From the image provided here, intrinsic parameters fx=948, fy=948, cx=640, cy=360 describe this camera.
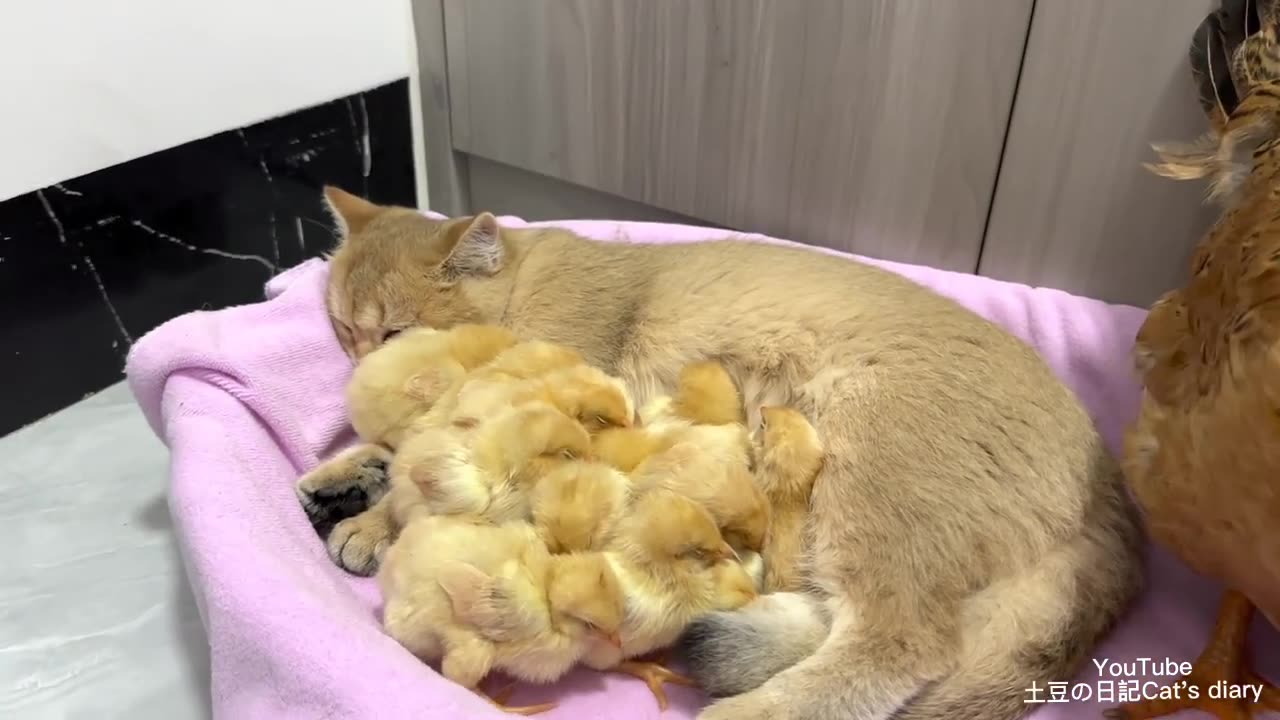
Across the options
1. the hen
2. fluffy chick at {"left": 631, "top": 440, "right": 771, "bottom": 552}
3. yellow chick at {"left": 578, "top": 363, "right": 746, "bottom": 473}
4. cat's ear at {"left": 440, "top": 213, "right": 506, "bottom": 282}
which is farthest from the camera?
cat's ear at {"left": 440, "top": 213, "right": 506, "bottom": 282}

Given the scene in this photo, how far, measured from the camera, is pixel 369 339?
150cm

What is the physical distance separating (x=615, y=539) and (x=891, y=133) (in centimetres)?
86

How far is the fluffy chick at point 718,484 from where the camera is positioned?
1.10 m

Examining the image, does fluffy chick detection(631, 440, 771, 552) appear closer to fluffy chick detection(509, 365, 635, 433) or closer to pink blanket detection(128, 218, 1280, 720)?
fluffy chick detection(509, 365, 635, 433)

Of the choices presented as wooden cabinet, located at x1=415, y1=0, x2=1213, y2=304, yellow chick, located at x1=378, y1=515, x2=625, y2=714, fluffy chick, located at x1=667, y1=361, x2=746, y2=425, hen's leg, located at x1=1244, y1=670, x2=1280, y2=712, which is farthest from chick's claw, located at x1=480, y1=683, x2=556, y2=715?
wooden cabinet, located at x1=415, y1=0, x2=1213, y2=304

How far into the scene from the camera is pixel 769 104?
64.3 inches

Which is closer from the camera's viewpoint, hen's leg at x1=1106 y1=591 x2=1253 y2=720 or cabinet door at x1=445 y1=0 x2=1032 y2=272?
hen's leg at x1=1106 y1=591 x2=1253 y2=720

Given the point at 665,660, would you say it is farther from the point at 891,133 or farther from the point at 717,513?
the point at 891,133

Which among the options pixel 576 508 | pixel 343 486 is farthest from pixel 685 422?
pixel 343 486

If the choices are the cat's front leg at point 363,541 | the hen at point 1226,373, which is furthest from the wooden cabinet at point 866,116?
the cat's front leg at point 363,541

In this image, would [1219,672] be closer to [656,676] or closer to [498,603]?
[656,676]

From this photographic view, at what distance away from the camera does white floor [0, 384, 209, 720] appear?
1207mm

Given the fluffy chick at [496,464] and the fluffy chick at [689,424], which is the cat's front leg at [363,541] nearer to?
the fluffy chick at [496,464]

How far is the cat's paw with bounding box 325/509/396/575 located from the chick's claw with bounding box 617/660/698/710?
1.18 feet
